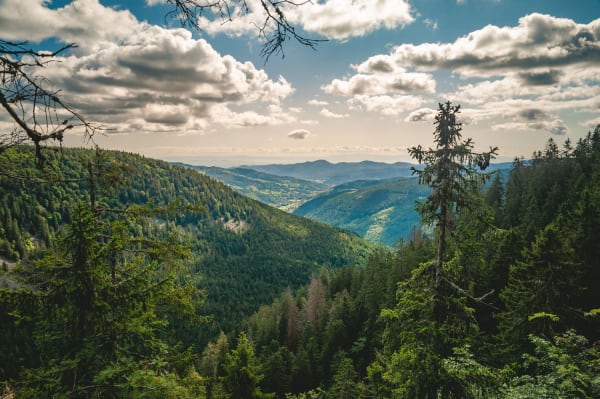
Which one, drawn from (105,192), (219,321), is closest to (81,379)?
(105,192)

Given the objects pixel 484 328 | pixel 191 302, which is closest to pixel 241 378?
pixel 191 302

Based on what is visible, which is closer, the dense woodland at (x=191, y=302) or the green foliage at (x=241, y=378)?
the dense woodland at (x=191, y=302)

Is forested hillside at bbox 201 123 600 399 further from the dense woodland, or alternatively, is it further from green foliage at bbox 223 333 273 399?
green foliage at bbox 223 333 273 399

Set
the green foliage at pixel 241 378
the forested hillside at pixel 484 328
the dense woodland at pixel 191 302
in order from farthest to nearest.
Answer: the green foliage at pixel 241 378
the forested hillside at pixel 484 328
the dense woodland at pixel 191 302

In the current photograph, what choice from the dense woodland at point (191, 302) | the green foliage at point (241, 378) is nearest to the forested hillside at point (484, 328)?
the dense woodland at point (191, 302)

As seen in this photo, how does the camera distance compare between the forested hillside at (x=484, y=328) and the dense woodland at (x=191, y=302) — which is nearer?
the dense woodland at (x=191, y=302)

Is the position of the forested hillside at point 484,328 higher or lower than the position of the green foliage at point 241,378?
higher

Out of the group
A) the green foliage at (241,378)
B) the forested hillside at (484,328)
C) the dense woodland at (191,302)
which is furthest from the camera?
the green foliage at (241,378)

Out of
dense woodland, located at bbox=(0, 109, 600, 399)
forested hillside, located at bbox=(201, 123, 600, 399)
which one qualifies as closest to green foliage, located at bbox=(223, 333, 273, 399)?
dense woodland, located at bbox=(0, 109, 600, 399)

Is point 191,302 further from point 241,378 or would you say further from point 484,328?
point 484,328

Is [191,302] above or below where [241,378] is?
above

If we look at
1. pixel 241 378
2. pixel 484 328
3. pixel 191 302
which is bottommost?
pixel 484 328

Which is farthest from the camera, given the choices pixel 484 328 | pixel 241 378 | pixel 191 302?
pixel 484 328

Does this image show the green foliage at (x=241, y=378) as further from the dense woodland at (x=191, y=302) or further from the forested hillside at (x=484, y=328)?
the forested hillside at (x=484, y=328)
